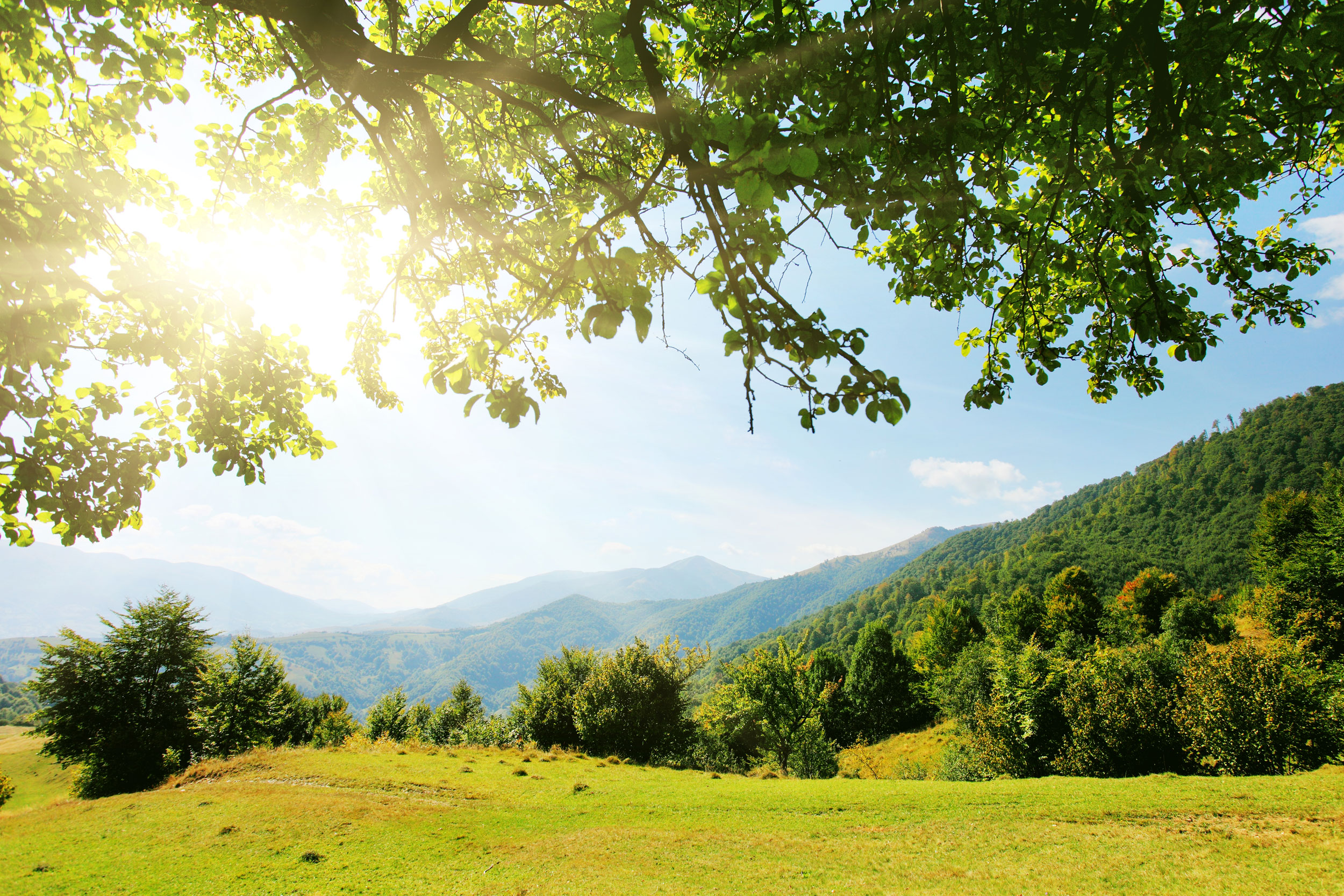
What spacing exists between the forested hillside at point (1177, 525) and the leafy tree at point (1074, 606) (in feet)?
68.1

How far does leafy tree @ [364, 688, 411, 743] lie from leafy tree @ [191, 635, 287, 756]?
7.40 metres

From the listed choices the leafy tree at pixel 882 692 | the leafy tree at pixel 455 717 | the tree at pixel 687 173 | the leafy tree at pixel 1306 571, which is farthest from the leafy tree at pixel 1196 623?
the leafy tree at pixel 455 717

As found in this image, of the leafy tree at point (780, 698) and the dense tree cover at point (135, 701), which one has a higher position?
the dense tree cover at point (135, 701)

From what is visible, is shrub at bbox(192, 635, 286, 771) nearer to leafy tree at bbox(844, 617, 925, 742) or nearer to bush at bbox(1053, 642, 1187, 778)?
bush at bbox(1053, 642, 1187, 778)

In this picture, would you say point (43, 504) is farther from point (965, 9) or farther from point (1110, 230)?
point (1110, 230)

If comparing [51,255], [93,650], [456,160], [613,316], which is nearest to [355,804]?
[51,255]

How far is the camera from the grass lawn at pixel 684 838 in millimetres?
8523

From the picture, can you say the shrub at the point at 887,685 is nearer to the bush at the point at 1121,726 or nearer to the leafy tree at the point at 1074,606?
the leafy tree at the point at 1074,606

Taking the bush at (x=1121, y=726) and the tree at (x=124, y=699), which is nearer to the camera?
the bush at (x=1121, y=726)

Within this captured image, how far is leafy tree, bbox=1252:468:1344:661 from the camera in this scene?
27062 mm

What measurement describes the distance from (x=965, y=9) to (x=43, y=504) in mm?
7225

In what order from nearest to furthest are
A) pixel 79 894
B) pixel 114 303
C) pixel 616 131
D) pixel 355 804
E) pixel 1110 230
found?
pixel 1110 230 → pixel 114 303 → pixel 616 131 → pixel 79 894 → pixel 355 804

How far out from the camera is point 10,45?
2.93m

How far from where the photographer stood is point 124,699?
2219 centimetres
